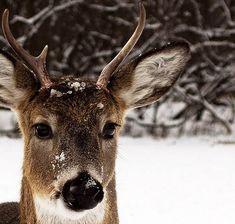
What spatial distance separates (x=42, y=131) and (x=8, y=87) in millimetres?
551

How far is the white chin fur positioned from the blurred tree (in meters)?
9.62

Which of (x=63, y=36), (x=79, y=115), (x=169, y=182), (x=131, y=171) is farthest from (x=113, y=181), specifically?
(x=63, y=36)

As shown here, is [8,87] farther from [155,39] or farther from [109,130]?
[155,39]

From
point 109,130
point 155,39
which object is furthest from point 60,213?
point 155,39

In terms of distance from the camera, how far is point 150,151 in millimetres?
11117

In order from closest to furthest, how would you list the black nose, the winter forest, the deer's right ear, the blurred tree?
1. the black nose
2. the deer's right ear
3. the winter forest
4. the blurred tree

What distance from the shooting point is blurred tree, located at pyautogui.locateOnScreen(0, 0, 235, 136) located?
13453mm

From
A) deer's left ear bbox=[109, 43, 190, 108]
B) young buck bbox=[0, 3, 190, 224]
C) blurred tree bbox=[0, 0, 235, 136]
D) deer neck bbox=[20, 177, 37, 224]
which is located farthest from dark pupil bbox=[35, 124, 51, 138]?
blurred tree bbox=[0, 0, 235, 136]

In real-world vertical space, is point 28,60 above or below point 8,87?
above

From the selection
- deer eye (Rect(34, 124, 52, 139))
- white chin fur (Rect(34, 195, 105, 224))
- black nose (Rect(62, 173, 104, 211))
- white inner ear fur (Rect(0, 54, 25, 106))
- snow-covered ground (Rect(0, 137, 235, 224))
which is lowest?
snow-covered ground (Rect(0, 137, 235, 224))

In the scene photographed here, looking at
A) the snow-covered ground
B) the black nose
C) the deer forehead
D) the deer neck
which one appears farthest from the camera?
the snow-covered ground

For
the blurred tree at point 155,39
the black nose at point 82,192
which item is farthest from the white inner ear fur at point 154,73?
the blurred tree at point 155,39

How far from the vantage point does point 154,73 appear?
445cm

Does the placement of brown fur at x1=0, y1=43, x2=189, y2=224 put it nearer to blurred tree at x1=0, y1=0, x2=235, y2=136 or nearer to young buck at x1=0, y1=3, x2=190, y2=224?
young buck at x1=0, y1=3, x2=190, y2=224
